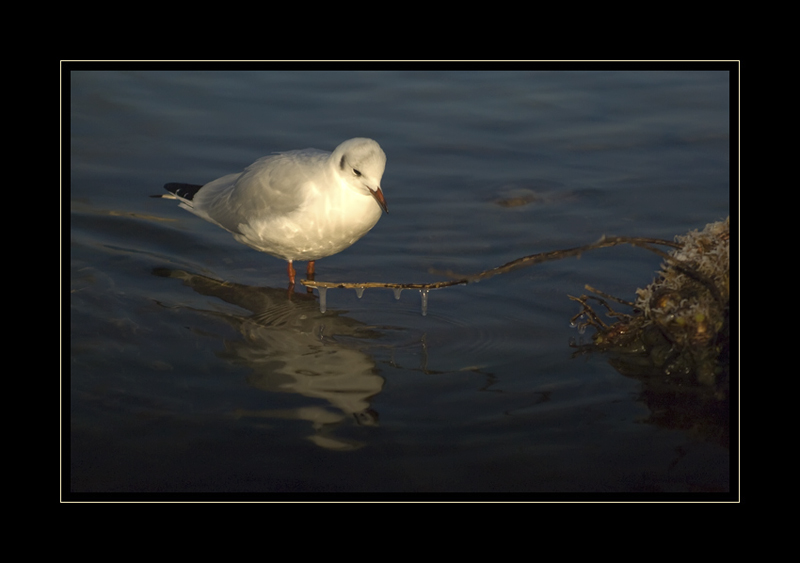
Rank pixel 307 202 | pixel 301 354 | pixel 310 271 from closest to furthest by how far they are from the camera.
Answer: pixel 301 354 < pixel 307 202 < pixel 310 271

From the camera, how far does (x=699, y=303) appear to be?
3.91 metres

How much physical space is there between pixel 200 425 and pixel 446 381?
118 cm

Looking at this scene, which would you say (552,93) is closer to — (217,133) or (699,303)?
(217,133)

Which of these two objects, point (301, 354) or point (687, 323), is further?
point (301, 354)

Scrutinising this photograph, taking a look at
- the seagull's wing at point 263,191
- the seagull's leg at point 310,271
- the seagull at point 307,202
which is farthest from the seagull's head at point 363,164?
Result: the seagull's leg at point 310,271

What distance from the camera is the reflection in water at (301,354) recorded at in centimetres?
379

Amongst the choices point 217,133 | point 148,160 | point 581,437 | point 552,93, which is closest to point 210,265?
point 148,160

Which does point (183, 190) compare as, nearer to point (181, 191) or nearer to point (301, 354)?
point (181, 191)

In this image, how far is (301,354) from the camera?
4.40m

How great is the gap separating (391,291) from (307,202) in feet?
2.46

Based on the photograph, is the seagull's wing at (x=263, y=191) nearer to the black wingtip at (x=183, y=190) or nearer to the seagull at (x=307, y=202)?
the seagull at (x=307, y=202)

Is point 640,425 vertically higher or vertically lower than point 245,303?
lower

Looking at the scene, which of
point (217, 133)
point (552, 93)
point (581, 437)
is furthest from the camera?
point (552, 93)

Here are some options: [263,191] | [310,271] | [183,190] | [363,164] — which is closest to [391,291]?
[310,271]
